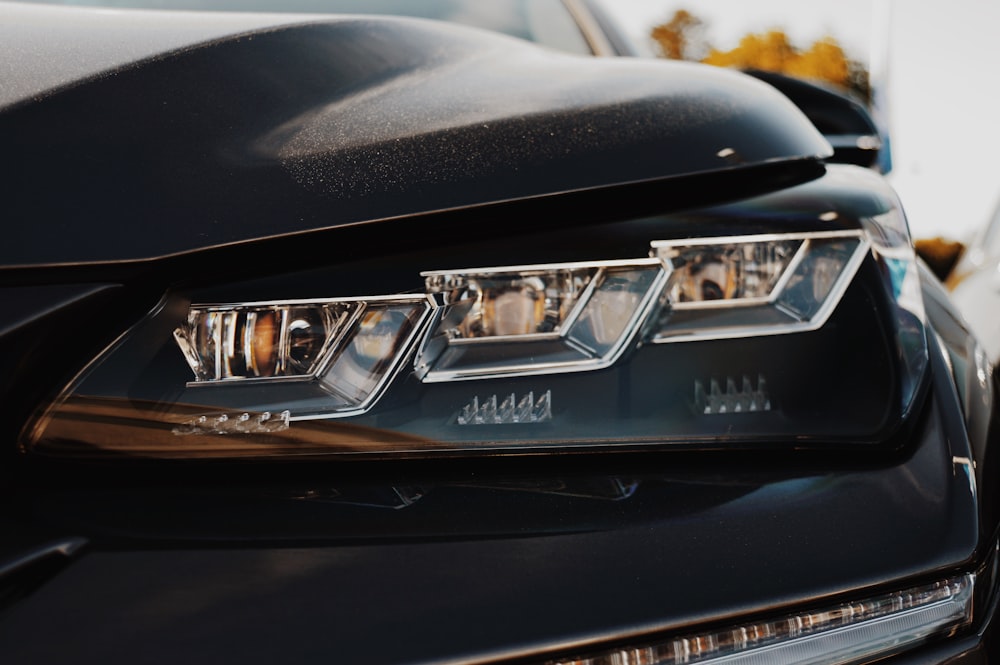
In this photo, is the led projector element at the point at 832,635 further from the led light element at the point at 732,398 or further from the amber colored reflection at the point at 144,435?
the amber colored reflection at the point at 144,435

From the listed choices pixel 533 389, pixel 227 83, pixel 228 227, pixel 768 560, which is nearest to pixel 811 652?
pixel 768 560

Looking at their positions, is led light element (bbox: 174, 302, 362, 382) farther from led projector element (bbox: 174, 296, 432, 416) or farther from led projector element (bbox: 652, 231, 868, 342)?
led projector element (bbox: 652, 231, 868, 342)

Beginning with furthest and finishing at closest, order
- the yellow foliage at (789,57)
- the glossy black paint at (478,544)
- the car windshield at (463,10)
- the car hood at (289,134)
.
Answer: the yellow foliage at (789,57) → the car windshield at (463,10) → the car hood at (289,134) → the glossy black paint at (478,544)

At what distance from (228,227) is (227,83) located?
0.22 m

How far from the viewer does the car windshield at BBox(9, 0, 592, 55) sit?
1.74 meters

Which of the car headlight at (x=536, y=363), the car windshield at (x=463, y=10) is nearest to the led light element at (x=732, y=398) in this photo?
the car headlight at (x=536, y=363)

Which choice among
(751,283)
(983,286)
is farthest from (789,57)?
(751,283)

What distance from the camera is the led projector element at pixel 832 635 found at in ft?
2.49

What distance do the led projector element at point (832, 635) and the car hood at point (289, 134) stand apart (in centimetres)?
41

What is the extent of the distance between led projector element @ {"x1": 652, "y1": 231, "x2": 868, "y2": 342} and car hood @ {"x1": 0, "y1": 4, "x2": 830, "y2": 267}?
9cm

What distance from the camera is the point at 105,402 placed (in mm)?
810

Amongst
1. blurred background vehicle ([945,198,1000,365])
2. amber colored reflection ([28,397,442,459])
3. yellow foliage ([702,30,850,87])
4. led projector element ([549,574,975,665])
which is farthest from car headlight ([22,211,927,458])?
yellow foliage ([702,30,850,87])

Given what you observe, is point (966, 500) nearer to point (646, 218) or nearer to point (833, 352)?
point (833, 352)

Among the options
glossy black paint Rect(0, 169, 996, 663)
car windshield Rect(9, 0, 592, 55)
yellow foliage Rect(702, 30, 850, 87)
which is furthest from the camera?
yellow foliage Rect(702, 30, 850, 87)
